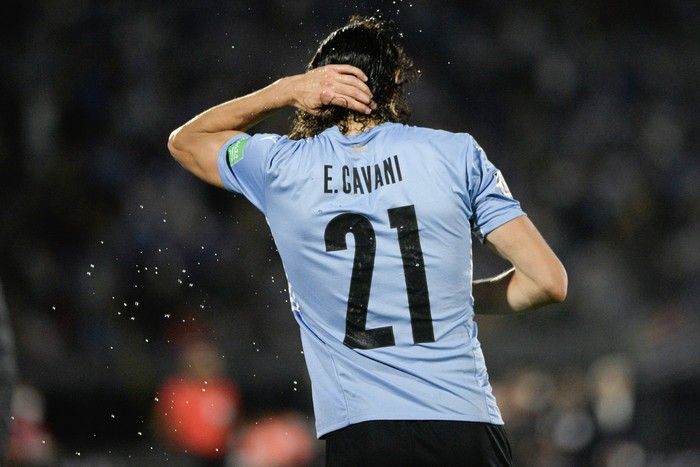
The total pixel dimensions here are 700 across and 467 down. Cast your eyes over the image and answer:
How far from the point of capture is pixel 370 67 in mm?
2998

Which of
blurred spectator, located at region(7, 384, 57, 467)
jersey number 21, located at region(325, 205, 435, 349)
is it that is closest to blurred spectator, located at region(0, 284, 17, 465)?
jersey number 21, located at region(325, 205, 435, 349)

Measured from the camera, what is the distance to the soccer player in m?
2.70

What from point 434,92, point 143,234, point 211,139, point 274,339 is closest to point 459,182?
point 211,139

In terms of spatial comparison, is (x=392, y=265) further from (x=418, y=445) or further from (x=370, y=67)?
(x=370, y=67)

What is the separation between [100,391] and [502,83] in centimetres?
713

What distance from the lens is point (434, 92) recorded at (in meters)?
12.4

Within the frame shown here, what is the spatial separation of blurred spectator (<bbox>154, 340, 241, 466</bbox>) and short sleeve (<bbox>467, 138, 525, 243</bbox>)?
548 centimetres

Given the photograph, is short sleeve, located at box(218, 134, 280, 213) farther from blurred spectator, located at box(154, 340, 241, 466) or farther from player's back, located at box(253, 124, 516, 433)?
blurred spectator, located at box(154, 340, 241, 466)

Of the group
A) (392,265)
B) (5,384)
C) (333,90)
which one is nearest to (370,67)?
(333,90)

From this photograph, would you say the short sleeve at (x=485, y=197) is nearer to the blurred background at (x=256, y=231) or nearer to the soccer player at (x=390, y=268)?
the soccer player at (x=390, y=268)

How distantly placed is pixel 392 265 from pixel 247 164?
0.56 meters

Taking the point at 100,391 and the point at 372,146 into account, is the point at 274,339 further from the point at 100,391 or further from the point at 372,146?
the point at 372,146

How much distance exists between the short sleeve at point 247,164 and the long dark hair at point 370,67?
0.19m

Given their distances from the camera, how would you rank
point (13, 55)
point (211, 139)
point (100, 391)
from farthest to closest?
point (13, 55) → point (100, 391) → point (211, 139)
